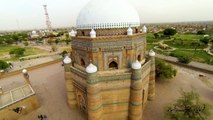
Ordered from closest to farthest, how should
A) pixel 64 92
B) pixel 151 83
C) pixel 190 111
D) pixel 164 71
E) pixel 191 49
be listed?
pixel 190 111 → pixel 151 83 → pixel 64 92 → pixel 164 71 → pixel 191 49

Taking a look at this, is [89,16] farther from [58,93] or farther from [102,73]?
[58,93]

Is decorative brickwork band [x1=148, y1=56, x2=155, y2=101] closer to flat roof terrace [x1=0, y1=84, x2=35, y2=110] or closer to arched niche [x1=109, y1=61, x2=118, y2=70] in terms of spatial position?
arched niche [x1=109, y1=61, x2=118, y2=70]

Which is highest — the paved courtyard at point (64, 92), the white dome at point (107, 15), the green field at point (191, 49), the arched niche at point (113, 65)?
the white dome at point (107, 15)

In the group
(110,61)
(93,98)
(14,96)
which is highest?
(110,61)

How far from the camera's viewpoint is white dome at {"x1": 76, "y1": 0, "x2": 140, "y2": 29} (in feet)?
29.9

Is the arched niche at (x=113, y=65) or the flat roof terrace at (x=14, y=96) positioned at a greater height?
the arched niche at (x=113, y=65)

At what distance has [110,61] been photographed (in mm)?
9375

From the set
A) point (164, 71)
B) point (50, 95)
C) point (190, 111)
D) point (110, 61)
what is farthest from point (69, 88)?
point (164, 71)

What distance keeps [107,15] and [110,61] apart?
116 inches

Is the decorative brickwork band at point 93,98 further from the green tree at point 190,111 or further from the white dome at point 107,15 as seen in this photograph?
the green tree at point 190,111

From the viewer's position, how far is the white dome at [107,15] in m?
9.10

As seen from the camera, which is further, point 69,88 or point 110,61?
point 69,88

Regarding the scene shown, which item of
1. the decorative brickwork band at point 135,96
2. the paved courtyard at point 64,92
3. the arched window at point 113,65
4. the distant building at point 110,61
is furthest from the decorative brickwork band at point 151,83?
the arched window at point 113,65

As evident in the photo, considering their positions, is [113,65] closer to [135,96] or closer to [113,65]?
[113,65]
